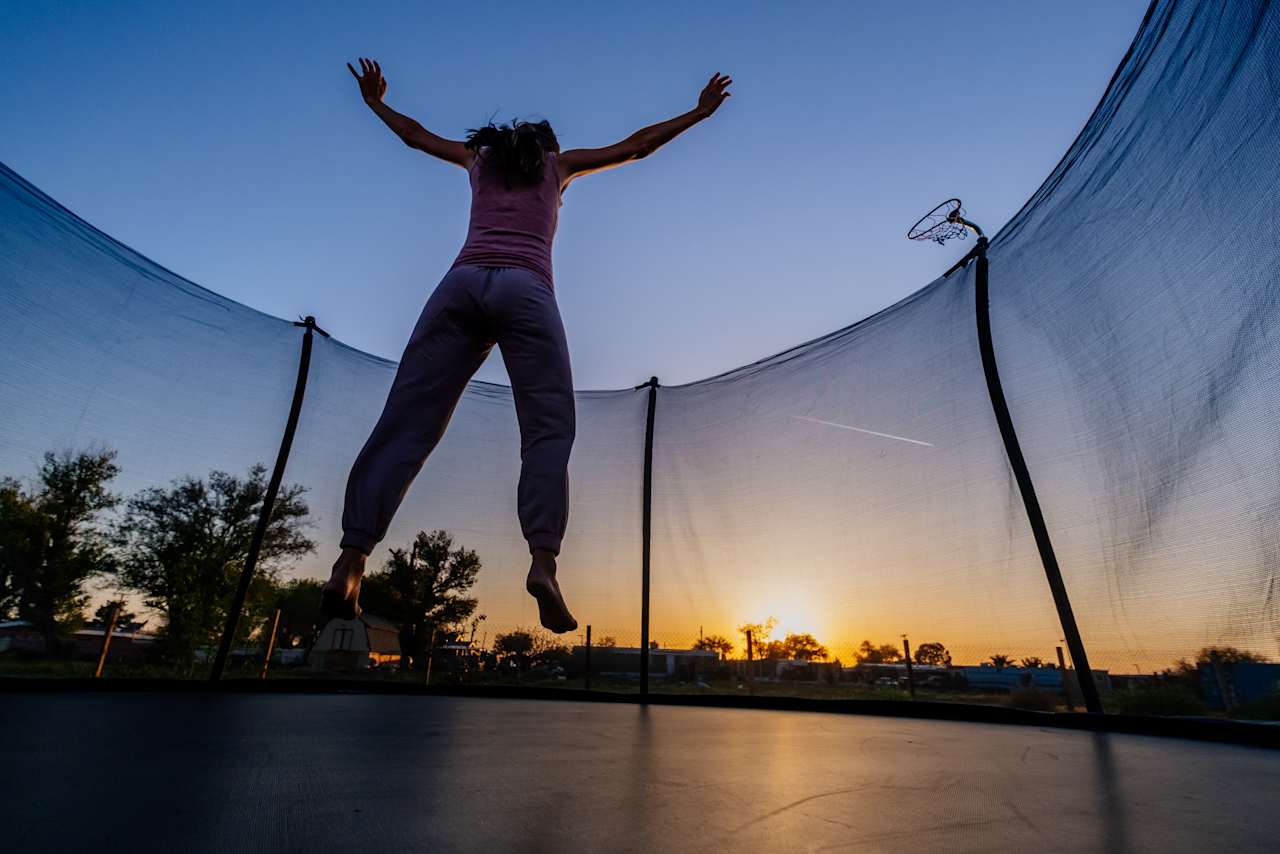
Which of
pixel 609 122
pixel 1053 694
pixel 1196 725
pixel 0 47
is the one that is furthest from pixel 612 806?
pixel 0 47

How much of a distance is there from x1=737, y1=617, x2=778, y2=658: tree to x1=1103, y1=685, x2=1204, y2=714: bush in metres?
1.53

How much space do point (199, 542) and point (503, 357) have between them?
10.4 feet

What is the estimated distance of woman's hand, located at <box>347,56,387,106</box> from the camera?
1.75 m

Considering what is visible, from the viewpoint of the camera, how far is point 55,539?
241cm

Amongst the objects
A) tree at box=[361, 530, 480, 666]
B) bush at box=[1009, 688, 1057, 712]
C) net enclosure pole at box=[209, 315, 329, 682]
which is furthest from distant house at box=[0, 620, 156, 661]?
bush at box=[1009, 688, 1057, 712]

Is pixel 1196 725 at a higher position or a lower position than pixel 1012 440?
lower

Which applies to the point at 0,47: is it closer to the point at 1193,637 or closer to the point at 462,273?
the point at 462,273

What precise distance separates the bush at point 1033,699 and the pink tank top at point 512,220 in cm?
205

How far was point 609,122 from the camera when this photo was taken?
7.82 ft

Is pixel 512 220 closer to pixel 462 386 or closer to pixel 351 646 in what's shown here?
pixel 462 386

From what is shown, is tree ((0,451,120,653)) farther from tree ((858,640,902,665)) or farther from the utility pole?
tree ((858,640,902,665))

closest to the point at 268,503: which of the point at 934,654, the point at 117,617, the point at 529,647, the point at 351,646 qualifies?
the point at 117,617

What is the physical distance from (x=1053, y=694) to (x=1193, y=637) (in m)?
0.57

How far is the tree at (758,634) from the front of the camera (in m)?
3.17
